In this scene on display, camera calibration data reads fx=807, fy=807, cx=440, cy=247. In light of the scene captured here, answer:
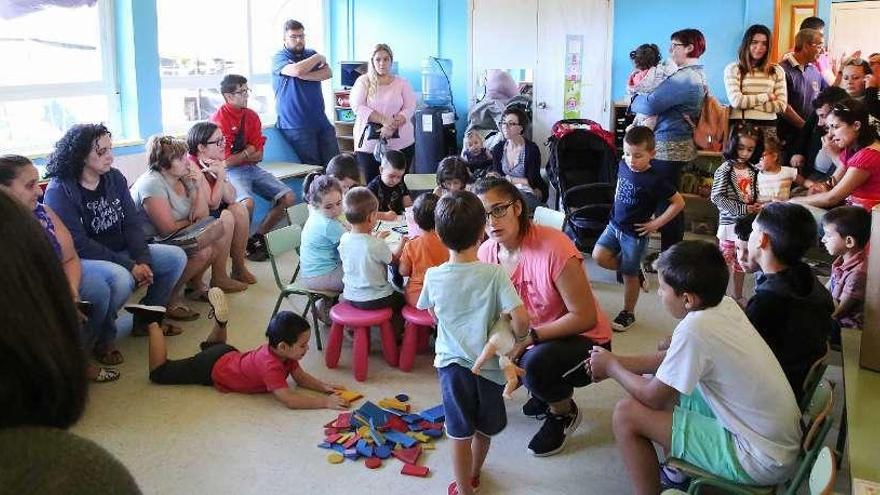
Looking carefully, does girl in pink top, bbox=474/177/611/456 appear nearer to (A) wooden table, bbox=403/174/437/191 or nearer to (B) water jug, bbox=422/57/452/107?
(A) wooden table, bbox=403/174/437/191

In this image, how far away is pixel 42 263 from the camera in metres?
0.91

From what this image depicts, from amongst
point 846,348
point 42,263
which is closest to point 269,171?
point 846,348

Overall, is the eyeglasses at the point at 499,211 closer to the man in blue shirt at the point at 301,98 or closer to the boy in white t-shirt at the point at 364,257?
the boy in white t-shirt at the point at 364,257

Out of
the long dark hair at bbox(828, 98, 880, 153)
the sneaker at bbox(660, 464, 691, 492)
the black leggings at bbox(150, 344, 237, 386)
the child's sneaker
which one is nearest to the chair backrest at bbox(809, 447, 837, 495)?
the sneaker at bbox(660, 464, 691, 492)

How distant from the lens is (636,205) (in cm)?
416

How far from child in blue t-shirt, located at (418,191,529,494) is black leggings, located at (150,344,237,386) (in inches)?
56.7

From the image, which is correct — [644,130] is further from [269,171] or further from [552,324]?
[269,171]

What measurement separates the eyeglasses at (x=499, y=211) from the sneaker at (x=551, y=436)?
810 millimetres

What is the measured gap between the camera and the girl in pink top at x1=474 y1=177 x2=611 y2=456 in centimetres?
276

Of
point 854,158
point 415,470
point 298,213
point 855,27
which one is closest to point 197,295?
point 298,213

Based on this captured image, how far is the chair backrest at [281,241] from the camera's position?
13.3 feet

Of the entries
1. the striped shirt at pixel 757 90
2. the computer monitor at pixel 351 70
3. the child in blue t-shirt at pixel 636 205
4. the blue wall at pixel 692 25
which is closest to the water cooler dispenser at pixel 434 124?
the computer monitor at pixel 351 70

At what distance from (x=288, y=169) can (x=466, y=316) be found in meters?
4.42

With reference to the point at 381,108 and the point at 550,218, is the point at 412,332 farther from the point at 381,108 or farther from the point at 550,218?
the point at 381,108
